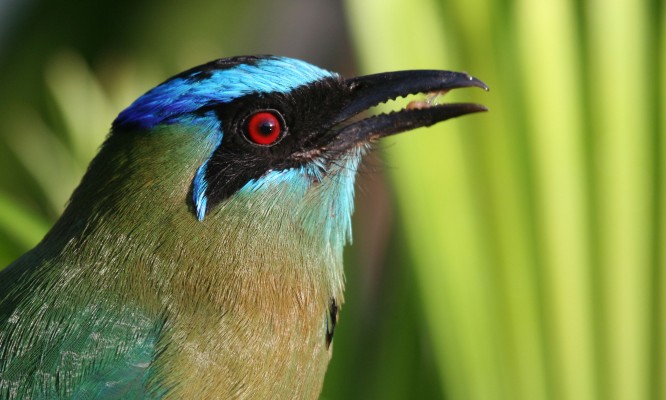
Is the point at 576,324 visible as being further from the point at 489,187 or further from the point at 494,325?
the point at 489,187

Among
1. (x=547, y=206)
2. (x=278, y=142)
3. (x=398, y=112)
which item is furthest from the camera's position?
(x=547, y=206)

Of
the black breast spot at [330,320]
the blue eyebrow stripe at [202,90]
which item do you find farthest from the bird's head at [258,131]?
the black breast spot at [330,320]

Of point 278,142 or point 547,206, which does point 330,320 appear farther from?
point 547,206

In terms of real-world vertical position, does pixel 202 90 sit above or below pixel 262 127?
above


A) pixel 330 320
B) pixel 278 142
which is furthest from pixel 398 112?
pixel 330 320

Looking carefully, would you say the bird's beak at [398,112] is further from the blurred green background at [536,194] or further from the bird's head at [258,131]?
the blurred green background at [536,194]

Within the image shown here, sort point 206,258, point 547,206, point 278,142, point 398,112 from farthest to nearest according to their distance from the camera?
point 547,206 → point 398,112 → point 278,142 → point 206,258

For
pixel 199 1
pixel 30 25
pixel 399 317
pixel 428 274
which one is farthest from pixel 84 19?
pixel 428 274

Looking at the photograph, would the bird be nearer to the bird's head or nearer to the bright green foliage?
the bird's head
